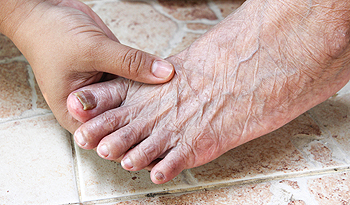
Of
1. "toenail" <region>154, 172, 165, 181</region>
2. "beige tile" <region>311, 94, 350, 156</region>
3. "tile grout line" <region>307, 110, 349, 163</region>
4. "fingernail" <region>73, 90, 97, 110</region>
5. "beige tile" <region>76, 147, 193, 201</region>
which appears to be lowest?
"beige tile" <region>76, 147, 193, 201</region>

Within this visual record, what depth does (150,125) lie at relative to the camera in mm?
979

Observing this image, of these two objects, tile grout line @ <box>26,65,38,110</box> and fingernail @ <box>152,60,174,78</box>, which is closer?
fingernail @ <box>152,60,174,78</box>

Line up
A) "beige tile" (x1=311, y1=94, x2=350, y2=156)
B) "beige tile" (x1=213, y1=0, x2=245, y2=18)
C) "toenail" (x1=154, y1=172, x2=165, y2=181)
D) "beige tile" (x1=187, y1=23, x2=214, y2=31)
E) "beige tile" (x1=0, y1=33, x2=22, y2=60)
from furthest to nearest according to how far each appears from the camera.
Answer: "beige tile" (x1=213, y1=0, x2=245, y2=18), "beige tile" (x1=187, y1=23, x2=214, y2=31), "beige tile" (x1=0, y1=33, x2=22, y2=60), "beige tile" (x1=311, y1=94, x2=350, y2=156), "toenail" (x1=154, y1=172, x2=165, y2=181)

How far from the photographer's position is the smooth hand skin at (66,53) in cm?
95

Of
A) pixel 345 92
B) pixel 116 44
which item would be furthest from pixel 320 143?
pixel 116 44

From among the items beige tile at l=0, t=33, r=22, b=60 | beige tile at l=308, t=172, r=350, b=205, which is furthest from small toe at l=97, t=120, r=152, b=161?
beige tile at l=0, t=33, r=22, b=60

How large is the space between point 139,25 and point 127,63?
2.51ft

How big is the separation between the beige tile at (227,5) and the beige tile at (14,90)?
1.11 m

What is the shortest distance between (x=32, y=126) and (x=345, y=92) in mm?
1264

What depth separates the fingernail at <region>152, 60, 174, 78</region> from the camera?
998 mm

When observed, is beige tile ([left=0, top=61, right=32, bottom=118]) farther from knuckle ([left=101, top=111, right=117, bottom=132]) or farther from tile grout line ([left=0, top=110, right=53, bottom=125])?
knuckle ([left=101, top=111, right=117, bottom=132])

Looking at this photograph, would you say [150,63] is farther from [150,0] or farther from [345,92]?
[150,0]

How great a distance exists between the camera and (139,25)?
1.66 meters

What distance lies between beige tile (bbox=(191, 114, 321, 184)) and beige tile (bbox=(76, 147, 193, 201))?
114 millimetres
